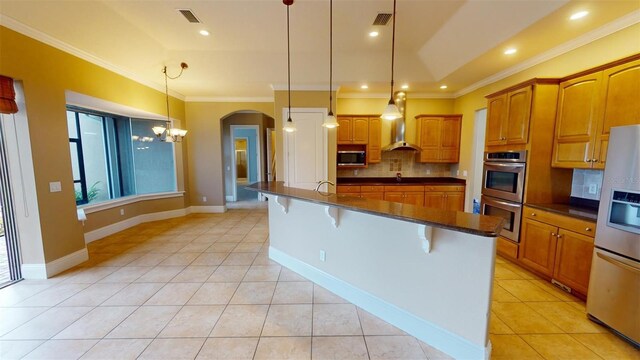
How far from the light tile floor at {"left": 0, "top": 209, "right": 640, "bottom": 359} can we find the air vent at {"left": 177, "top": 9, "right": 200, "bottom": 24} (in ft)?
11.2

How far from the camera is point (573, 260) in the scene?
8.25 feet

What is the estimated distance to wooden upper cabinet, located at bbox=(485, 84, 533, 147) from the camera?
120 inches

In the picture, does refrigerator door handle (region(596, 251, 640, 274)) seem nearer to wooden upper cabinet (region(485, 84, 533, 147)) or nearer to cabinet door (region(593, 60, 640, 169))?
cabinet door (region(593, 60, 640, 169))

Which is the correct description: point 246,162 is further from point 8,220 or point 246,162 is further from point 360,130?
point 8,220

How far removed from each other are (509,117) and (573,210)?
54.5 inches

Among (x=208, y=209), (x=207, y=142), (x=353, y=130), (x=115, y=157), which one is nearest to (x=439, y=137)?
(x=353, y=130)

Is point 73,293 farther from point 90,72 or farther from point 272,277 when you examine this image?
point 90,72

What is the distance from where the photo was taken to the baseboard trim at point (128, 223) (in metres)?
4.28

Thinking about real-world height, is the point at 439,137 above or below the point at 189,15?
below

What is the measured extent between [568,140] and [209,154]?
663 cm

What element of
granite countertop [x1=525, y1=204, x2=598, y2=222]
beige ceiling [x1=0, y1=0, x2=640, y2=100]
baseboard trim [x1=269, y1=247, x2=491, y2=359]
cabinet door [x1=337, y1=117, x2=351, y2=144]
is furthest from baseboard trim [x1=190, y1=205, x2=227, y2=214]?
granite countertop [x1=525, y1=204, x2=598, y2=222]

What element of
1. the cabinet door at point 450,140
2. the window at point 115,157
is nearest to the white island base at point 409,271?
the cabinet door at point 450,140

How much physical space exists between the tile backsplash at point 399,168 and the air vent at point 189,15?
383 cm

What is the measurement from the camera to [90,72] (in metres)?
3.54
